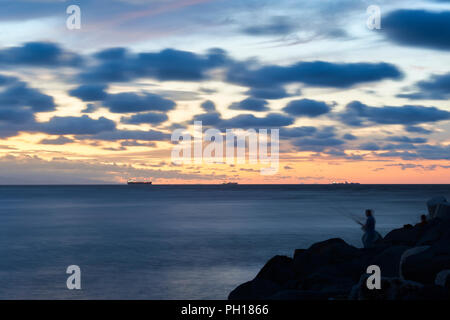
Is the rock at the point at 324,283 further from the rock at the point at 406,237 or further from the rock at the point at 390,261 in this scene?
the rock at the point at 406,237

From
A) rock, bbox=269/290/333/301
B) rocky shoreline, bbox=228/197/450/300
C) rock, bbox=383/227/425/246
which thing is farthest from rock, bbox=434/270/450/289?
rock, bbox=383/227/425/246

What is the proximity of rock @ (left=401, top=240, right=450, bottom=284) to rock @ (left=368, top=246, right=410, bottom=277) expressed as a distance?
382 mm

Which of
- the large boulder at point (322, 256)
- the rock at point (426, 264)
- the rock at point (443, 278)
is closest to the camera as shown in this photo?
the rock at point (443, 278)

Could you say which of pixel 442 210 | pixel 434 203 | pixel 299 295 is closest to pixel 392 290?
pixel 299 295

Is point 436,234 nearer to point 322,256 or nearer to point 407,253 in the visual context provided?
point 322,256

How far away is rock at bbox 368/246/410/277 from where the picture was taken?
47.9 ft

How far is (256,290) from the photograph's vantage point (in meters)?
15.3

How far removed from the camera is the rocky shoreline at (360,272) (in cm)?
1054

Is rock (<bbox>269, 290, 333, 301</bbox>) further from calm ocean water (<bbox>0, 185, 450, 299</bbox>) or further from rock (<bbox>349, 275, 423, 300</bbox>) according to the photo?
calm ocean water (<bbox>0, 185, 450, 299</bbox>)

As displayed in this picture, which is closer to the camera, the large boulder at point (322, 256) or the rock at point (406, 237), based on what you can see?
the large boulder at point (322, 256)

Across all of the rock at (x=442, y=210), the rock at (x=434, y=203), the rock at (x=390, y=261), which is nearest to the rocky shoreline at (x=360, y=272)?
the rock at (x=390, y=261)
